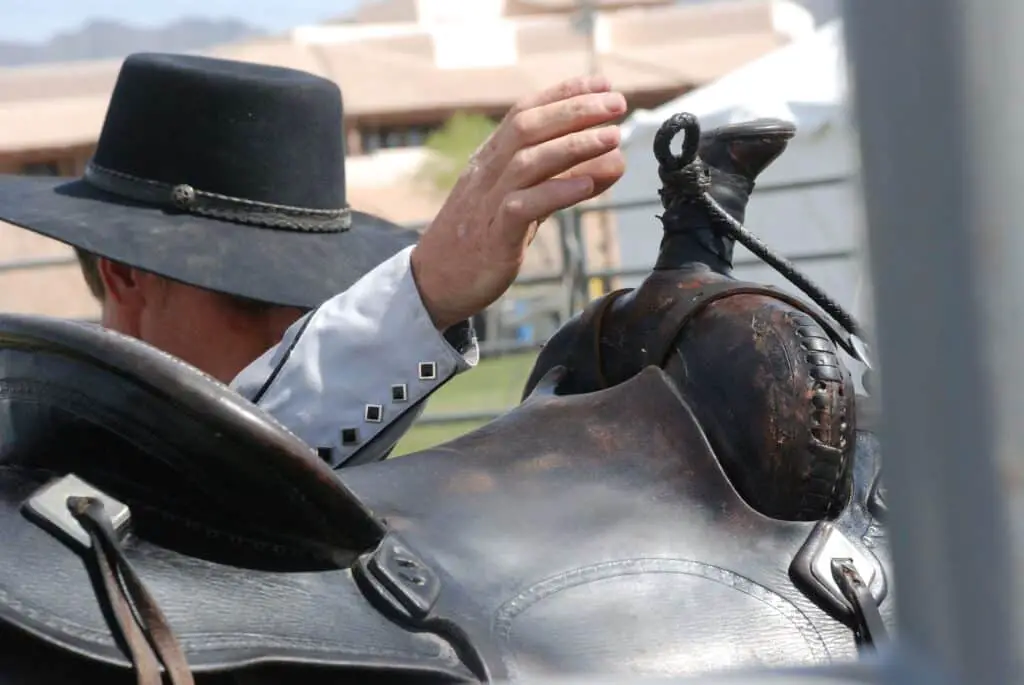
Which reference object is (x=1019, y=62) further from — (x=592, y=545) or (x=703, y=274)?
(x=703, y=274)

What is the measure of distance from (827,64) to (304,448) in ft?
17.7

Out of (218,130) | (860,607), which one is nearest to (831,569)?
(860,607)

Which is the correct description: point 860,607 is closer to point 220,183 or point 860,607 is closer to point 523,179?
point 523,179

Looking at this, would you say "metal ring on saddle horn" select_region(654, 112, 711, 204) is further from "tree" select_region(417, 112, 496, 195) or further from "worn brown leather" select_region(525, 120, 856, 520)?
"tree" select_region(417, 112, 496, 195)

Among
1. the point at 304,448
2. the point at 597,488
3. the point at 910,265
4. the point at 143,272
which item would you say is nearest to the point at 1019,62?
the point at 910,265

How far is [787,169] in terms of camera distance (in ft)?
18.3

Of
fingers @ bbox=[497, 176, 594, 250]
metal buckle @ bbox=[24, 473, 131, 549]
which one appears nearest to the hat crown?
fingers @ bbox=[497, 176, 594, 250]

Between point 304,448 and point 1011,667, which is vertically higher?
point 1011,667

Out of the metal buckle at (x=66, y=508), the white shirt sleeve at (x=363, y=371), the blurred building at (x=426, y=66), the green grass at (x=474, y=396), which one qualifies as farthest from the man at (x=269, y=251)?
the blurred building at (x=426, y=66)

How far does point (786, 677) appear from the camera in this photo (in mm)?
254

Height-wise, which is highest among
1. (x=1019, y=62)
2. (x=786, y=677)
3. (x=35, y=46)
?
(x=1019, y=62)

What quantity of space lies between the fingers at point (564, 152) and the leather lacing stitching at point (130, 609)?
0.39m

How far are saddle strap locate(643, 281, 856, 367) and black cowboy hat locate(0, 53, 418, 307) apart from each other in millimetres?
559

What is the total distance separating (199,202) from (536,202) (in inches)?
24.6
